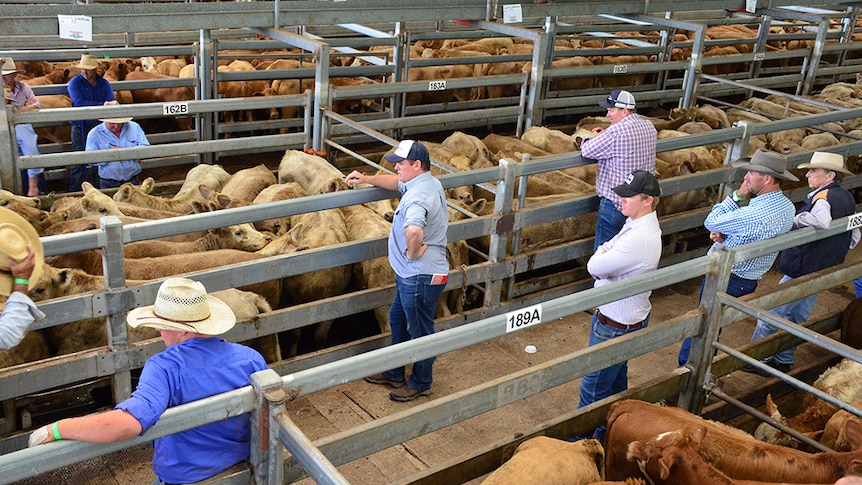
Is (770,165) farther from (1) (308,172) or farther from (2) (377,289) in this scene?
(1) (308,172)

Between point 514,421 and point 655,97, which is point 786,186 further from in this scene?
point 514,421

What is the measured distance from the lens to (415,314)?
626 cm

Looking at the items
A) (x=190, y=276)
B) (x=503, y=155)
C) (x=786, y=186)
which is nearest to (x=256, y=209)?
(x=190, y=276)

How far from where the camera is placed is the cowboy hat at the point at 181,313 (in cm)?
373

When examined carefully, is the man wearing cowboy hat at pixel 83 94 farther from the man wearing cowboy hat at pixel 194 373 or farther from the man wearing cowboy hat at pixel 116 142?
the man wearing cowboy hat at pixel 194 373

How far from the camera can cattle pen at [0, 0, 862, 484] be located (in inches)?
144

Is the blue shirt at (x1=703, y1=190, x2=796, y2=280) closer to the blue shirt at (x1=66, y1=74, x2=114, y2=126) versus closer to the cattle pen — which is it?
the cattle pen

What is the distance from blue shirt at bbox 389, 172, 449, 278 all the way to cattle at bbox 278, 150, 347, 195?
2557mm

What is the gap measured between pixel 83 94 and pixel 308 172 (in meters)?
2.95

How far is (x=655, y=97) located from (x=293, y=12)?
24.5ft

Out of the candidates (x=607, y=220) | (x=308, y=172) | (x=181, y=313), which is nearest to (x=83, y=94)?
(x=308, y=172)

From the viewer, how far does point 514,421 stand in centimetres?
626

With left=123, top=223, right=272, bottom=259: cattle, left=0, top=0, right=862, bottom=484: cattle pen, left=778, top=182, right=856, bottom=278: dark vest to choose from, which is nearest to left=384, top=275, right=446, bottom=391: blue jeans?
left=0, top=0, right=862, bottom=484: cattle pen

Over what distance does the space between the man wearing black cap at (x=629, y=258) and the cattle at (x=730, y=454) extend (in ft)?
2.52
